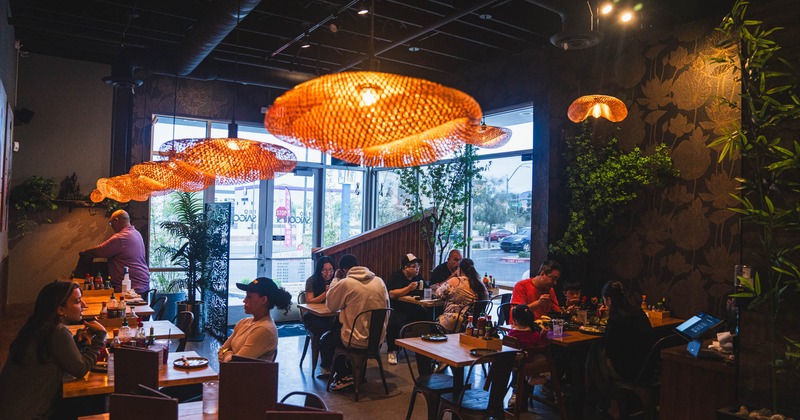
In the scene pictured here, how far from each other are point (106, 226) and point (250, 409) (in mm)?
7078

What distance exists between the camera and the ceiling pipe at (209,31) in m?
5.58

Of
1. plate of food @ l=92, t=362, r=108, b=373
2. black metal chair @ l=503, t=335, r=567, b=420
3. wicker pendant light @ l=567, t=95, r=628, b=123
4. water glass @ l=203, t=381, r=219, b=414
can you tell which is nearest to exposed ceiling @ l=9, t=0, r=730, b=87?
wicker pendant light @ l=567, t=95, r=628, b=123

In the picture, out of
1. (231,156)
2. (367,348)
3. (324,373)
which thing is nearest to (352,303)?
(367,348)

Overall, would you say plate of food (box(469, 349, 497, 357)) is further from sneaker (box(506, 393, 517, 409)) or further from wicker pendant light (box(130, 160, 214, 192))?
wicker pendant light (box(130, 160, 214, 192))

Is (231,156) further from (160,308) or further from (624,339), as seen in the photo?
(160,308)

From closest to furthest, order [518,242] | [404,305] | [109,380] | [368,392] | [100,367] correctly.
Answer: [109,380] → [100,367] → [368,392] → [404,305] → [518,242]

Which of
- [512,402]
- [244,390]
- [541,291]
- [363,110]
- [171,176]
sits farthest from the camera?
[541,291]

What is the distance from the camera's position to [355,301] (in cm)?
592

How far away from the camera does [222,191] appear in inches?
396

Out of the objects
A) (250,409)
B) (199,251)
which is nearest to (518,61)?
(199,251)

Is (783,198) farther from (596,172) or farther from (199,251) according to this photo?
(199,251)

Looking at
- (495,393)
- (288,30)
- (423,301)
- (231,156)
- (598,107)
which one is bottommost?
(495,393)

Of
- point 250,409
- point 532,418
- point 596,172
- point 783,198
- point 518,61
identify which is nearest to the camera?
point 250,409

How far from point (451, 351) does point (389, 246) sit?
462cm
